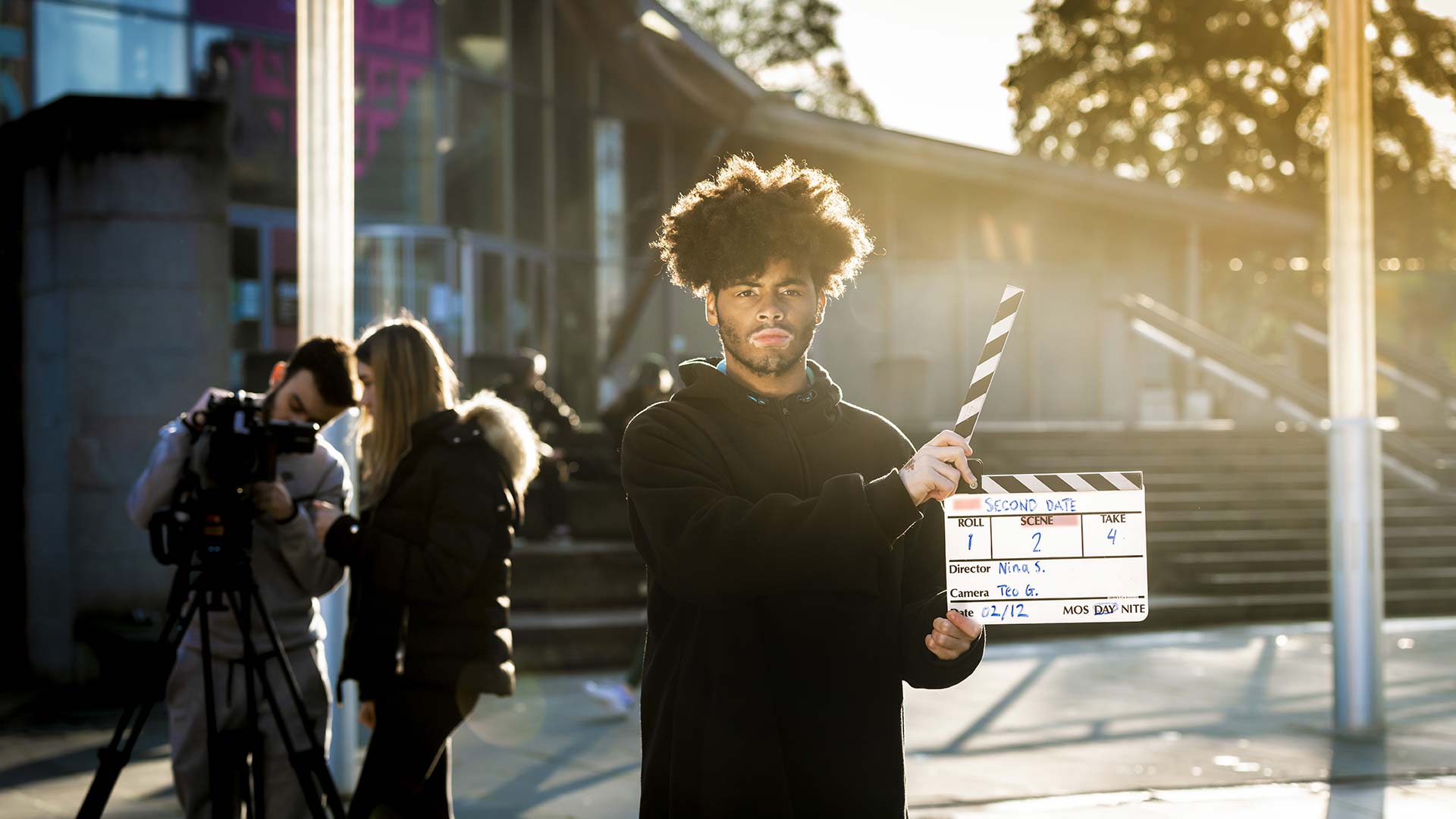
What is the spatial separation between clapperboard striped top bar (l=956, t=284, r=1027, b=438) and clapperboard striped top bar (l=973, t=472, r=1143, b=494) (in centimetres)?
17

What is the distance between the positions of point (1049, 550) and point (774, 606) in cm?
53

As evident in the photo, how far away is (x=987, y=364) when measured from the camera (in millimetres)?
2639

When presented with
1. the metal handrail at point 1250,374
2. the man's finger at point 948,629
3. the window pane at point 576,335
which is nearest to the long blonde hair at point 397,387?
the man's finger at point 948,629

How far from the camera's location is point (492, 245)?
22.2m

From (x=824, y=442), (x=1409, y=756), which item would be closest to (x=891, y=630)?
(x=824, y=442)

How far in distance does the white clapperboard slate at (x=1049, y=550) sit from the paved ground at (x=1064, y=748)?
12.0ft

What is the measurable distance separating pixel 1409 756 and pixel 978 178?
18.2 m

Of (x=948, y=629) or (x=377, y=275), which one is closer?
(x=948, y=629)

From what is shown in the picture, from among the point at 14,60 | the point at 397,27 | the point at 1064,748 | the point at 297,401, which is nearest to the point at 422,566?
the point at 297,401

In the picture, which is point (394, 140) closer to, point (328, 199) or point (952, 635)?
point (328, 199)

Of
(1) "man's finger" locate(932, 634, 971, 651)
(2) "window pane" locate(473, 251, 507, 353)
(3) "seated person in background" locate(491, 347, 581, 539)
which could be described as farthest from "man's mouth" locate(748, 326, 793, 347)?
(2) "window pane" locate(473, 251, 507, 353)

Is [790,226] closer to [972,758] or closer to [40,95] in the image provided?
[972,758]

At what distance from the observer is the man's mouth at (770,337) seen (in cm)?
291

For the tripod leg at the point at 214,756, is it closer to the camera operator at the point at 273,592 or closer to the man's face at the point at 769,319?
the camera operator at the point at 273,592
